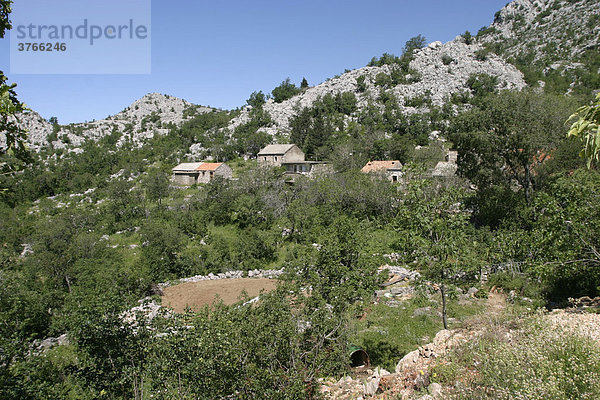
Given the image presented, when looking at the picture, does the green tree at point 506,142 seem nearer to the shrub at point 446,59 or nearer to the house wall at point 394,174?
the house wall at point 394,174

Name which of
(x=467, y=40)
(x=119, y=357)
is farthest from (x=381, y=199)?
(x=467, y=40)

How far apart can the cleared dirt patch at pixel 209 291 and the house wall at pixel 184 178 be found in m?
24.2

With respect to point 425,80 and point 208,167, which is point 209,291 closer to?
point 208,167

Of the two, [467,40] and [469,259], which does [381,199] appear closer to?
[469,259]

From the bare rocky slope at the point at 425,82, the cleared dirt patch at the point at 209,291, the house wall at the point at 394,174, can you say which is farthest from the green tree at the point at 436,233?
the bare rocky slope at the point at 425,82

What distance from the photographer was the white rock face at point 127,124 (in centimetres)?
5706

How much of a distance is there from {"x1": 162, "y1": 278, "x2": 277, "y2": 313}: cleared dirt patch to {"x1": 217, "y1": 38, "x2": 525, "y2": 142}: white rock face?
142 feet

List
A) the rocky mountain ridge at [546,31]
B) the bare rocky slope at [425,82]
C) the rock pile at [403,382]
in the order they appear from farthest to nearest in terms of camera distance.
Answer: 1. the rocky mountain ridge at [546,31]
2. the bare rocky slope at [425,82]
3. the rock pile at [403,382]

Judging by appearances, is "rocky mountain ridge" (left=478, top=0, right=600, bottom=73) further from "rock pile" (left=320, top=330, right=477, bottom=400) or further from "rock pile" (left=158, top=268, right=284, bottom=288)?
"rock pile" (left=320, top=330, right=477, bottom=400)

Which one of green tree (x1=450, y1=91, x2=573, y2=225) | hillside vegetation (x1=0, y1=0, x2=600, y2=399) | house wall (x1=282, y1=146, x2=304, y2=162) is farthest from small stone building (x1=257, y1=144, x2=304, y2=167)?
green tree (x1=450, y1=91, x2=573, y2=225)

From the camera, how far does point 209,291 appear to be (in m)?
17.8

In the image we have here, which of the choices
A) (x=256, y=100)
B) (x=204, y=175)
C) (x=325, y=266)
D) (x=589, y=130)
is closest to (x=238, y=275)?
(x=325, y=266)

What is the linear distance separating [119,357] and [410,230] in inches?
280

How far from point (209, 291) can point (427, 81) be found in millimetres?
64623
